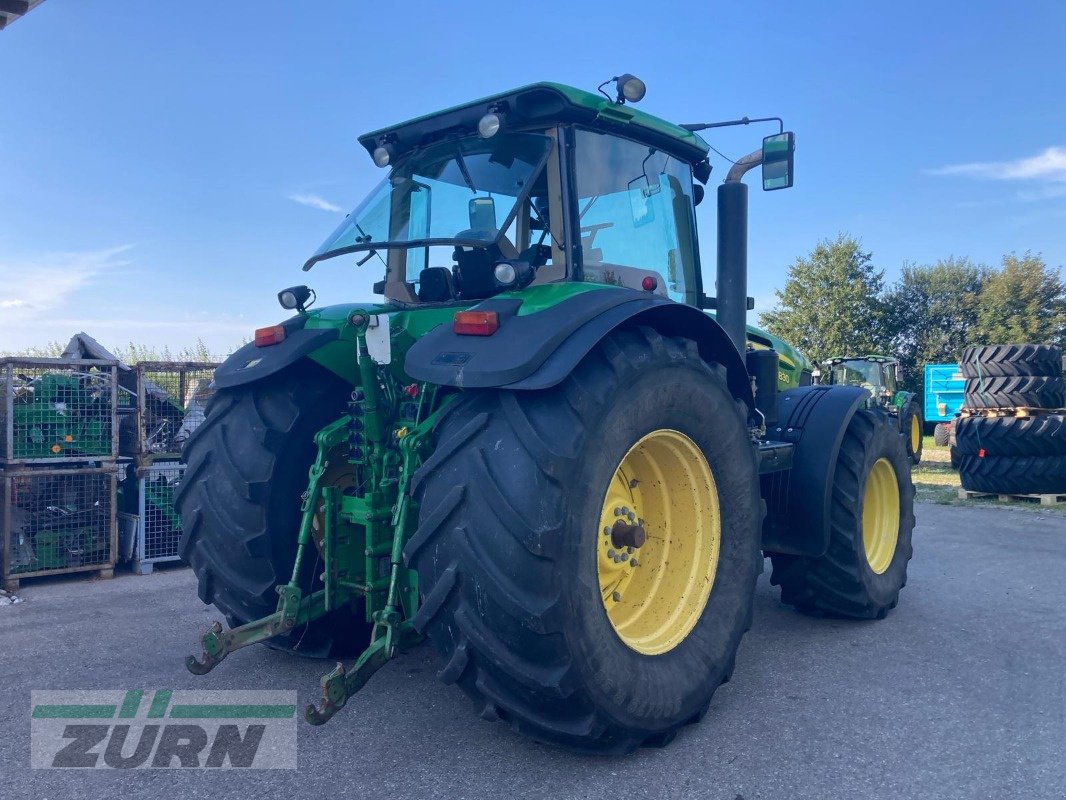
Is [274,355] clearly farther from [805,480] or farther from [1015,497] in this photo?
[1015,497]

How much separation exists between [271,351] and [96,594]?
3.08 meters

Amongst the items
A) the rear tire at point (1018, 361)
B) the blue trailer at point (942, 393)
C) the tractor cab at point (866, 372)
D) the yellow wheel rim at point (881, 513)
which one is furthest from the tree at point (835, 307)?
the yellow wheel rim at point (881, 513)

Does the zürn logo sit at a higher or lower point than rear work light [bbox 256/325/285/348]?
lower

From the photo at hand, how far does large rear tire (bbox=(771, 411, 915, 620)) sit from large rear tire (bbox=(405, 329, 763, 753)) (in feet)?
5.03

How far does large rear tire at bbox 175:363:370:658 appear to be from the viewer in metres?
3.22

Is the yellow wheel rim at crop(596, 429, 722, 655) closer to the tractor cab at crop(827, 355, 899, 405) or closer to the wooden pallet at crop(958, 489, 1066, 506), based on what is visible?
the wooden pallet at crop(958, 489, 1066, 506)

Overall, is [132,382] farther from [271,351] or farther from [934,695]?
[934,695]

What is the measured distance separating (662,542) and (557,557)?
966 mm

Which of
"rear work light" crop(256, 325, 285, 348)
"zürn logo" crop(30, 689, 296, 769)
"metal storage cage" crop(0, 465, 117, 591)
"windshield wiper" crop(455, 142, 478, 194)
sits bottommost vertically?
"zürn logo" crop(30, 689, 296, 769)

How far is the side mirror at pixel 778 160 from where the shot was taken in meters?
3.65

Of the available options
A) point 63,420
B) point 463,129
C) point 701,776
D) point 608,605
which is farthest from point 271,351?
point 63,420

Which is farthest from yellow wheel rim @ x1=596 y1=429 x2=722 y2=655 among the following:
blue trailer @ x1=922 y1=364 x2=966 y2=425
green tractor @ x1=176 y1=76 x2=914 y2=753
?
blue trailer @ x1=922 y1=364 x2=966 y2=425

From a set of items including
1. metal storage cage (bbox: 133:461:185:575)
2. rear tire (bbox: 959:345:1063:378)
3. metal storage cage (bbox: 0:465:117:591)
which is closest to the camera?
metal storage cage (bbox: 0:465:117:591)

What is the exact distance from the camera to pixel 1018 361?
384 inches
